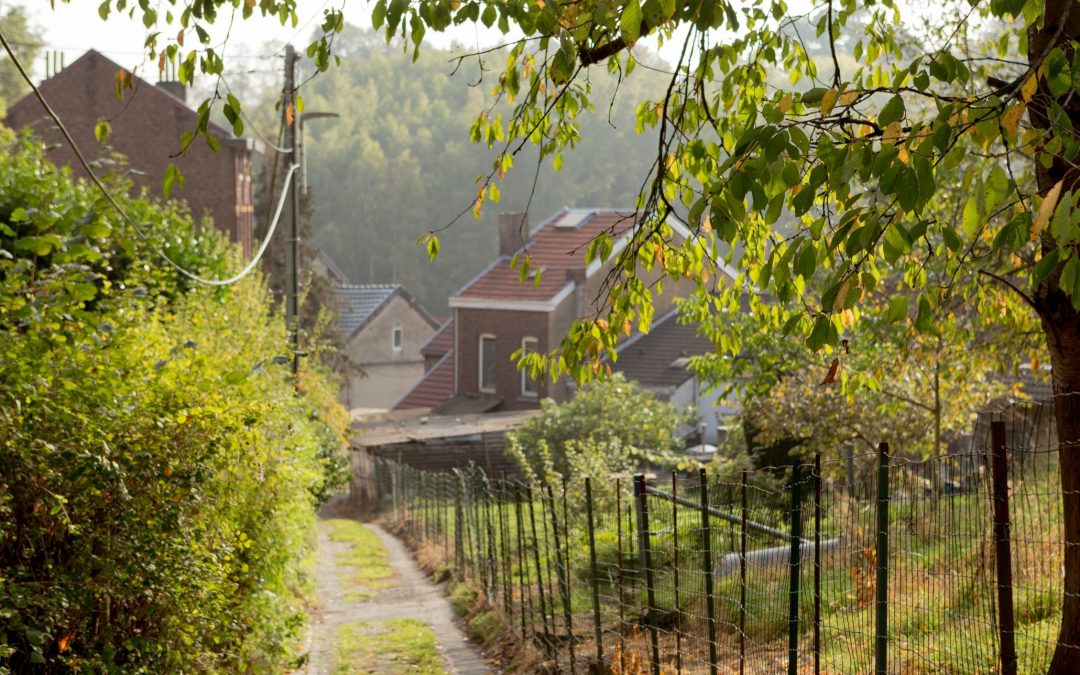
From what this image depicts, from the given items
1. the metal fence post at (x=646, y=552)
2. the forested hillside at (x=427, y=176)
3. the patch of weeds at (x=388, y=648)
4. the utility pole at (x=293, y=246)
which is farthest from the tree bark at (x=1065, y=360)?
the forested hillside at (x=427, y=176)

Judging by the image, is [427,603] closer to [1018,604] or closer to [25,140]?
[25,140]

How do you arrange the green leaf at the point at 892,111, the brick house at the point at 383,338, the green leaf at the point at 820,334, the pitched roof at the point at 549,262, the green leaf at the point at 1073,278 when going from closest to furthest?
the green leaf at the point at 1073,278 < the green leaf at the point at 892,111 < the green leaf at the point at 820,334 < the pitched roof at the point at 549,262 < the brick house at the point at 383,338

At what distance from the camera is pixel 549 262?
41750 mm

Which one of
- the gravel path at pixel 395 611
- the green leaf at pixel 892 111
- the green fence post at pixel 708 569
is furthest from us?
the gravel path at pixel 395 611

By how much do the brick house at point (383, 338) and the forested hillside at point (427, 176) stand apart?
22.1 meters

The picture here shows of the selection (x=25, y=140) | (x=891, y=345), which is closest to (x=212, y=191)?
(x=25, y=140)

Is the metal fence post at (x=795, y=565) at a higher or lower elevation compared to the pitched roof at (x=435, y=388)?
lower

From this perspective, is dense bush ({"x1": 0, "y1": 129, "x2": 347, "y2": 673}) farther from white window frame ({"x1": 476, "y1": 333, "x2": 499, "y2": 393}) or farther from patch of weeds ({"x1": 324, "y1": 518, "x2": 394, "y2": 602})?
white window frame ({"x1": 476, "y1": 333, "x2": 499, "y2": 393})

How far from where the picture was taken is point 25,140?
43.3 ft

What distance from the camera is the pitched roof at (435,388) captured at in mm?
46969

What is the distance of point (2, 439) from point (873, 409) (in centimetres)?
1457

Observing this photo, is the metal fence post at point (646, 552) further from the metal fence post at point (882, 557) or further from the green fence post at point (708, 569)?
the metal fence post at point (882, 557)

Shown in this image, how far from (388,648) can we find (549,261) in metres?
30.4

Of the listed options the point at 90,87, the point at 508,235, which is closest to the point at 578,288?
the point at 508,235
